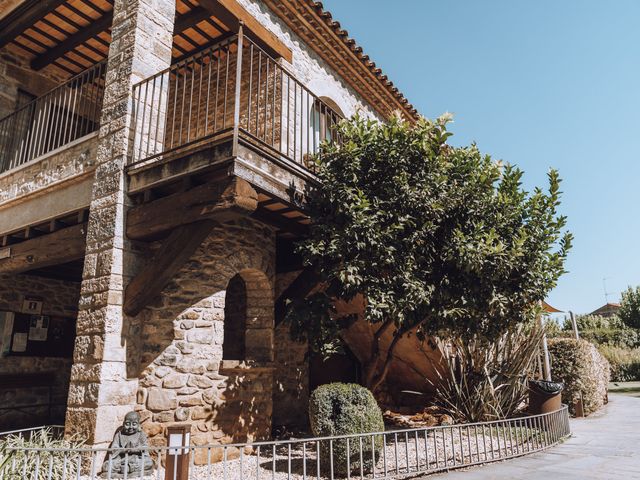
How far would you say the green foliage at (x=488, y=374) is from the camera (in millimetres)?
7227

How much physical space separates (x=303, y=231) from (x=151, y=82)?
2.87 m

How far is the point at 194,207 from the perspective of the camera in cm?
486

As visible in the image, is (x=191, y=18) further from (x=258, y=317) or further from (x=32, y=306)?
(x=32, y=306)

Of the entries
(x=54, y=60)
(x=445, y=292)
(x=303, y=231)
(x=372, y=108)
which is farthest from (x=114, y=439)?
(x=372, y=108)

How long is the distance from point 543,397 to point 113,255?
6.74 m

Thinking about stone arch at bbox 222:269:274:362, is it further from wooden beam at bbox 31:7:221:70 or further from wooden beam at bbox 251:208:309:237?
wooden beam at bbox 31:7:221:70

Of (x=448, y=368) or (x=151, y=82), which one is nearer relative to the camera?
(x=151, y=82)

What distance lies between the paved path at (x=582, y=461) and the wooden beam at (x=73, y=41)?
333 inches

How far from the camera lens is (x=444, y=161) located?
6.13 meters

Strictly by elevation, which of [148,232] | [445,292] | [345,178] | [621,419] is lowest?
[621,419]

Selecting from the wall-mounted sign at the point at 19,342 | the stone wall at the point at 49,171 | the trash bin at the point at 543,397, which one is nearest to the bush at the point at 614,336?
the trash bin at the point at 543,397

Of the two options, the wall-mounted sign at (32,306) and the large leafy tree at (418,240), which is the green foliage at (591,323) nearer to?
the large leafy tree at (418,240)

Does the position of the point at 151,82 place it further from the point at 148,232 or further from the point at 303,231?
the point at 303,231

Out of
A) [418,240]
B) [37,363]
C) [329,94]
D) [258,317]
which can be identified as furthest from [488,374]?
[37,363]
